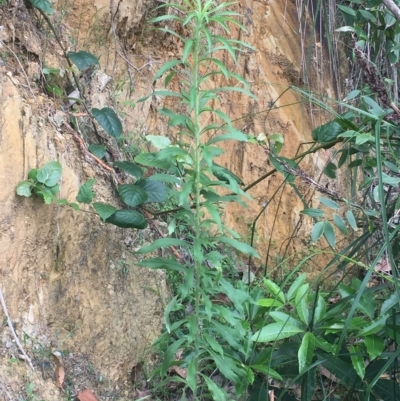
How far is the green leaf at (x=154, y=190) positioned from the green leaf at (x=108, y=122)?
27 centimetres

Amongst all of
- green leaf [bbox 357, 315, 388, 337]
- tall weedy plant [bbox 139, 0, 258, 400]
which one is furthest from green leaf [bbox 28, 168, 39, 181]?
green leaf [bbox 357, 315, 388, 337]

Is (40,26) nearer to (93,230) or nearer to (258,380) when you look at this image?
(93,230)

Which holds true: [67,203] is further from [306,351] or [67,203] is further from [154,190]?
[306,351]

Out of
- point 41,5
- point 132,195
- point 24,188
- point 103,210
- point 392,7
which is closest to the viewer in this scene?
point 392,7

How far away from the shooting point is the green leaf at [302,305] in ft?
5.40

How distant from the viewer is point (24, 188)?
1864mm

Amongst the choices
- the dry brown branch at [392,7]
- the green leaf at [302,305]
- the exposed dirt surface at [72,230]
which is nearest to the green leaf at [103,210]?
the exposed dirt surface at [72,230]

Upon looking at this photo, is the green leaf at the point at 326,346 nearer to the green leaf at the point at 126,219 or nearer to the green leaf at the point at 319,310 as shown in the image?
the green leaf at the point at 319,310

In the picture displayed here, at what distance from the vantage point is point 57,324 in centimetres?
195

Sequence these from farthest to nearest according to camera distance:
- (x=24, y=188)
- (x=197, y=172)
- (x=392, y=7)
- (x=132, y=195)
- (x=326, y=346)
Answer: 1. (x=132, y=195)
2. (x=24, y=188)
3. (x=326, y=346)
4. (x=197, y=172)
5. (x=392, y=7)

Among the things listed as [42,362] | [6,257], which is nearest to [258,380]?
[42,362]

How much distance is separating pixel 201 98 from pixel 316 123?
1.90 m

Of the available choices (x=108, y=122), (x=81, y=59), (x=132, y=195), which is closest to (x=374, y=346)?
(x=132, y=195)

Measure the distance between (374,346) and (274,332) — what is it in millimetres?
304
